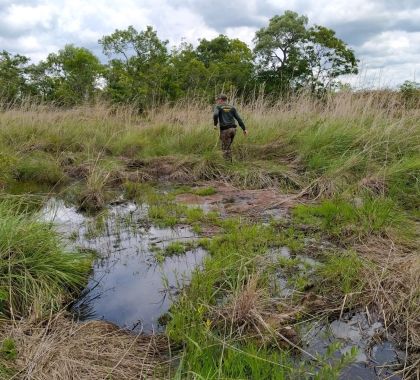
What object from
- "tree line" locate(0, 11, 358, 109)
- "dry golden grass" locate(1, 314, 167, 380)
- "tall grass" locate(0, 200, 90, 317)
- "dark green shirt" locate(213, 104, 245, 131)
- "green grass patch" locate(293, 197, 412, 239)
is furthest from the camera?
"tree line" locate(0, 11, 358, 109)

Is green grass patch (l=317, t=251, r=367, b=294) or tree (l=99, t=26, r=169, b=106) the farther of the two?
tree (l=99, t=26, r=169, b=106)

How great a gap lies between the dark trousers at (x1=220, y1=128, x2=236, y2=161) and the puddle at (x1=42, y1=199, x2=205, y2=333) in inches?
131

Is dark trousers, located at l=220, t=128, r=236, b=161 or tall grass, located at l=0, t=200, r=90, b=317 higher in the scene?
dark trousers, located at l=220, t=128, r=236, b=161

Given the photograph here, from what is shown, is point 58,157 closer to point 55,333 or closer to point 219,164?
point 219,164

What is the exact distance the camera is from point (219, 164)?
861cm

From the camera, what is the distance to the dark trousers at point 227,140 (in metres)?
8.94

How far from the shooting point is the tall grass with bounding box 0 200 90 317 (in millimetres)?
3254

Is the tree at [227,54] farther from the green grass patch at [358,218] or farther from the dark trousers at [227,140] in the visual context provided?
the green grass patch at [358,218]

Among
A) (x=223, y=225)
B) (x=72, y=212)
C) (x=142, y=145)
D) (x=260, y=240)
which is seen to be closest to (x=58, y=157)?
(x=142, y=145)

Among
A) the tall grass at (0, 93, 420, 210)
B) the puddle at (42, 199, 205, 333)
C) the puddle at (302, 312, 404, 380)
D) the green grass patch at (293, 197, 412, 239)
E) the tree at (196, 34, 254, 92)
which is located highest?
the tree at (196, 34, 254, 92)

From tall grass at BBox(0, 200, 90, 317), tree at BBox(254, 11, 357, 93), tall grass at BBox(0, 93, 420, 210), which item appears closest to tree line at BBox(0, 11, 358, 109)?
tree at BBox(254, 11, 357, 93)

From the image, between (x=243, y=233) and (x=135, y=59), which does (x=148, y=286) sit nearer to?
(x=243, y=233)

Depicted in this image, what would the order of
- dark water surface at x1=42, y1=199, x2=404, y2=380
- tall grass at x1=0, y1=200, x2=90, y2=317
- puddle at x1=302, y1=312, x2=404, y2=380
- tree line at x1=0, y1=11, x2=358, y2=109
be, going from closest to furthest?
puddle at x1=302, y1=312, x2=404, y2=380 < dark water surface at x1=42, y1=199, x2=404, y2=380 < tall grass at x1=0, y1=200, x2=90, y2=317 < tree line at x1=0, y1=11, x2=358, y2=109

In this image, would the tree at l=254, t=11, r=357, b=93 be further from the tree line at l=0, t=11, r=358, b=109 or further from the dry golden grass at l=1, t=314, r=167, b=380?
the dry golden grass at l=1, t=314, r=167, b=380
